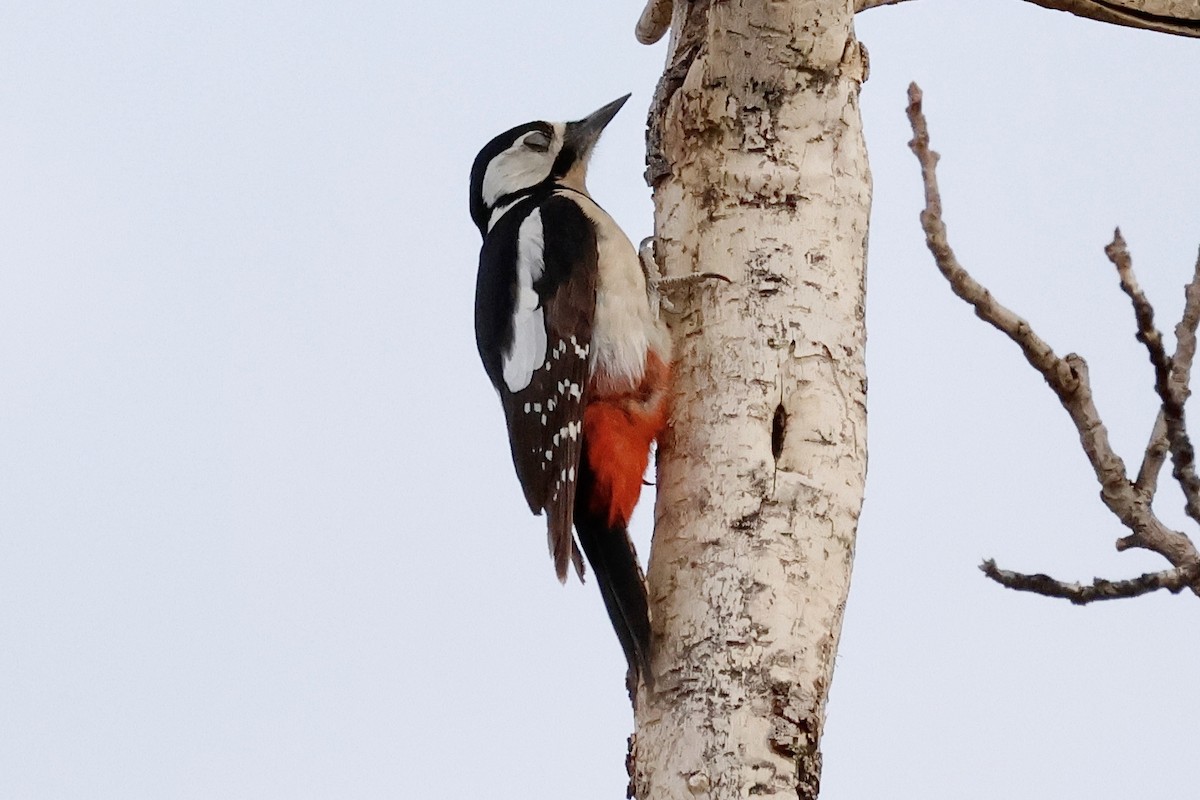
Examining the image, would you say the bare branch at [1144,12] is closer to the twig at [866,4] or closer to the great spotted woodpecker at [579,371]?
the twig at [866,4]

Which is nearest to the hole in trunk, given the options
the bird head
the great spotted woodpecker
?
the great spotted woodpecker

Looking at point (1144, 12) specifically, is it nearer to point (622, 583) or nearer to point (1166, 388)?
point (1166, 388)

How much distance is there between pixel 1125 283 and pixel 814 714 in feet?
2.73

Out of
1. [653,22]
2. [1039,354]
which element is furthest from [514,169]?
[1039,354]

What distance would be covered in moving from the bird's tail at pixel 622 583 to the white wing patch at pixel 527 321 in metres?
0.39

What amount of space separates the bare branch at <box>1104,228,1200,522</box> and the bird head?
74.6 inches

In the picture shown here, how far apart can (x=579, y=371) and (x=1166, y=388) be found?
1.29 meters

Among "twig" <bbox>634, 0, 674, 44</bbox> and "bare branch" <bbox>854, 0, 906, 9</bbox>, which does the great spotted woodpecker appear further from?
"bare branch" <bbox>854, 0, 906, 9</bbox>

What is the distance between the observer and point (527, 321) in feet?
10.9

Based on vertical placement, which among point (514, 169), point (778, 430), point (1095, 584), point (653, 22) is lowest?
point (1095, 584)

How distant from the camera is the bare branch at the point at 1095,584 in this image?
2.20 m

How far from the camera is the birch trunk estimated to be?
2406 mm

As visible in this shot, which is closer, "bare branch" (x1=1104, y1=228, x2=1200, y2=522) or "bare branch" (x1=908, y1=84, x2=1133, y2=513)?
"bare branch" (x1=1104, y1=228, x2=1200, y2=522)

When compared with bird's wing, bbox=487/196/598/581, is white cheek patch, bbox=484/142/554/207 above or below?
above
